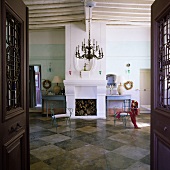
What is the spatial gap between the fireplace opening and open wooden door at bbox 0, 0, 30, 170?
212 inches

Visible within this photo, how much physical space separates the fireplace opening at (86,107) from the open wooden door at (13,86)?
212 inches

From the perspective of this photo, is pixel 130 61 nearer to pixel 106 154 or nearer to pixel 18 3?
pixel 106 154

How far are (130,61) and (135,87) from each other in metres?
1.24

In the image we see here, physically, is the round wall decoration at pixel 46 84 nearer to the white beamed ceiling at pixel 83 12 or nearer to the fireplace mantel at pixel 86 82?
the fireplace mantel at pixel 86 82

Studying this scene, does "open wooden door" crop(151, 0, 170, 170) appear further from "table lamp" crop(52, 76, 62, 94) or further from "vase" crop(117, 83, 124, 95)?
"table lamp" crop(52, 76, 62, 94)

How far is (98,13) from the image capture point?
6352mm

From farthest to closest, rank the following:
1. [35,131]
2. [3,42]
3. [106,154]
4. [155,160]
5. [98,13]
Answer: [98,13] → [35,131] → [106,154] → [155,160] → [3,42]

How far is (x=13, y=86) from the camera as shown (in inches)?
70.5

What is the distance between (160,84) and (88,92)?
562 centimetres

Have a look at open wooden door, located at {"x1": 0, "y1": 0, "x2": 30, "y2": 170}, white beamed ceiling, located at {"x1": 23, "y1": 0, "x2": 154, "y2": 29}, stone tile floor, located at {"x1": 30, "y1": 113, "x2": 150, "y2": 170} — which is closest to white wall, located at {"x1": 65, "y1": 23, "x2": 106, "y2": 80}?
white beamed ceiling, located at {"x1": 23, "y1": 0, "x2": 154, "y2": 29}

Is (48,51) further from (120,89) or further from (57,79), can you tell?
(120,89)

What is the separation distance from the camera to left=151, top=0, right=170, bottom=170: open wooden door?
1.64 meters

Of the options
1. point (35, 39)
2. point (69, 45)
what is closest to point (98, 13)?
point (69, 45)

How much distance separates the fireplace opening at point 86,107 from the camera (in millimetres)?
7449
